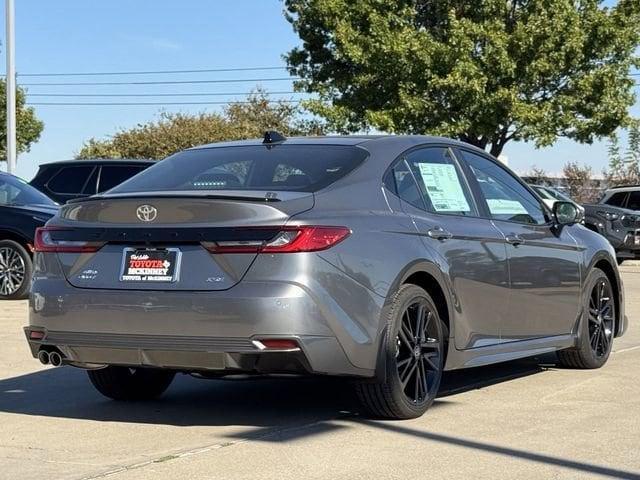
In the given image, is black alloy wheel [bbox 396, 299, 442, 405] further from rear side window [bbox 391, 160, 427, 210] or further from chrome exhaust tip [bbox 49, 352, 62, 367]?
chrome exhaust tip [bbox 49, 352, 62, 367]

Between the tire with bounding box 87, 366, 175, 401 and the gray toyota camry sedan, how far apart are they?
0.04 feet

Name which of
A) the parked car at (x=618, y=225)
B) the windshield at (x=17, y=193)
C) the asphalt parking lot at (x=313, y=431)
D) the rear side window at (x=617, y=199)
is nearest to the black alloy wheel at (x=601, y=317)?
the asphalt parking lot at (x=313, y=431)

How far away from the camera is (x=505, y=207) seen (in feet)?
24.5

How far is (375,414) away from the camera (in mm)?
6129

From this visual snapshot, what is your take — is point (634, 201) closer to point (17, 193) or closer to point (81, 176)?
point (81, 176)

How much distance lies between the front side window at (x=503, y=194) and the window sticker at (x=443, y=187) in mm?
273

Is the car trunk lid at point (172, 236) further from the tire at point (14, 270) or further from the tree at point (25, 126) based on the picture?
the tree at point (25, 126)

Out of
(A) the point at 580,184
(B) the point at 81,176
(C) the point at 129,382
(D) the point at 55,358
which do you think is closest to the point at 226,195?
(D) the point at 55,358

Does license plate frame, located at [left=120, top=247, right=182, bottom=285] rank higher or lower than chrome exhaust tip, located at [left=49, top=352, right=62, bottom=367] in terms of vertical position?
higher

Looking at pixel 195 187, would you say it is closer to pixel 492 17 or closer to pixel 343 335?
pixel 343 335

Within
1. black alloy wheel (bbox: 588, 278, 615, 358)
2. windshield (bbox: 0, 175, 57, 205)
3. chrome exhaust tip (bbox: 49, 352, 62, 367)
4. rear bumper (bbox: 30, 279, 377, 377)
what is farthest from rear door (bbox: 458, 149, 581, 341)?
windshield (bbox: 0, 175, 57, 205)

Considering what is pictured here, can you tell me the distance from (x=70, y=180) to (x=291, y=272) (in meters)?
12.6

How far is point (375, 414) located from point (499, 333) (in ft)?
4.03

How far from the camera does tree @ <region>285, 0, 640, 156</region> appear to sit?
26625mm
